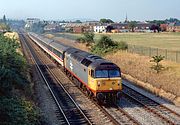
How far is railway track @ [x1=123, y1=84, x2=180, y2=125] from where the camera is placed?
64.4 ft

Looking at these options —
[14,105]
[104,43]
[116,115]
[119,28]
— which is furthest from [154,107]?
[119,28]

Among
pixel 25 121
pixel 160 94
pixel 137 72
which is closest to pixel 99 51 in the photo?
pixel 137 72

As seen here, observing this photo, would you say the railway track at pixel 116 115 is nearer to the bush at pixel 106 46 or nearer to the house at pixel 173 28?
the bush at pixel 106 46

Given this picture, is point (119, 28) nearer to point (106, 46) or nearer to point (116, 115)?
point (106, 46)

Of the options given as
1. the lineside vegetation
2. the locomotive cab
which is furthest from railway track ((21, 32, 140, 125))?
the lineside vegetation

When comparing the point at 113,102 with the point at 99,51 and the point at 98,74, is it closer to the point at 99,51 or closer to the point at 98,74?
the point at 98,74

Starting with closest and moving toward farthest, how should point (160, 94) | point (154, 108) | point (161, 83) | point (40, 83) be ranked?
point (154, 108) < point (160, 94) < point (161, 83) < point (40, 83)

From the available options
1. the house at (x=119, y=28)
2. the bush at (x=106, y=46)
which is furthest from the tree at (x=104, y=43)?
the house at (x=119, y=28)

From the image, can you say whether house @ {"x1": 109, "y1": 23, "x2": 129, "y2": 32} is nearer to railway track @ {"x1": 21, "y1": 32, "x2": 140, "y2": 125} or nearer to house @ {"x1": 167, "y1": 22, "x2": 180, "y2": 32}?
house @ {"x1": 167, "y1": 22, "x2": 180, "y2": 32}

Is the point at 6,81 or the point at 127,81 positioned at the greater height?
the point at 6,81

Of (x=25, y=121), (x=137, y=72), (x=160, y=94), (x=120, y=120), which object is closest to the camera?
(x=25, y=121)

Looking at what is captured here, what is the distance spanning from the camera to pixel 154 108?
22328 millimetres

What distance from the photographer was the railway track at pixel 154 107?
1962cm

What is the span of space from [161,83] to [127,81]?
194 inches
